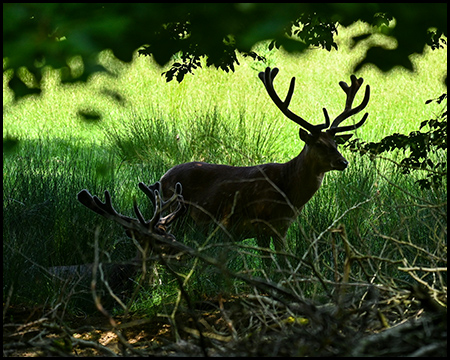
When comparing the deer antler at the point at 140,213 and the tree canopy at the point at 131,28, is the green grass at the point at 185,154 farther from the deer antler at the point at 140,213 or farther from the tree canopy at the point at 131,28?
the deer antler at the point at 140,213

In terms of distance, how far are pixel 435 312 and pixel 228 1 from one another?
132 centimetres

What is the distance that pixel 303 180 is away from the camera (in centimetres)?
489

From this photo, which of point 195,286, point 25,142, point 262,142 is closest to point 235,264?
point 195,286

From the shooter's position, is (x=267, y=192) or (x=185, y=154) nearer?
(x=267, y=192)

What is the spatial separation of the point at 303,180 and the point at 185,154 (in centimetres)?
336

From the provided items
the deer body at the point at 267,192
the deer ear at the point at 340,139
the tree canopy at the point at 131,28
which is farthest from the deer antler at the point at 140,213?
the tree canopy at the point at 131,28

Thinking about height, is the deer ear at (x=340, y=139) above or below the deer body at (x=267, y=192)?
above

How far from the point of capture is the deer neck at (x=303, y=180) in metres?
4.86

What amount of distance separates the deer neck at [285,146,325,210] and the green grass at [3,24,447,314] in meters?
0.26

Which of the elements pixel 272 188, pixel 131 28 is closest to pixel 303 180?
pixel 272 188

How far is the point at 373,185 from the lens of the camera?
6.07 meters

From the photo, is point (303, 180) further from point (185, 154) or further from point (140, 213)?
point (185, 154)

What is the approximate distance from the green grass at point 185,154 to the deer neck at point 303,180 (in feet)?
0.84

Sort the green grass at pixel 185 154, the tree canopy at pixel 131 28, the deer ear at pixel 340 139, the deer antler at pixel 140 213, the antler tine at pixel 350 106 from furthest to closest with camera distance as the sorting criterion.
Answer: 1. the antler tine at pixel 350 106
2. the deer ear at pixel 340 139
3. the deer antler at pixel 140 213
4. the green grass at pixel 185 154
5. the tree canopy at pixel 131 28
